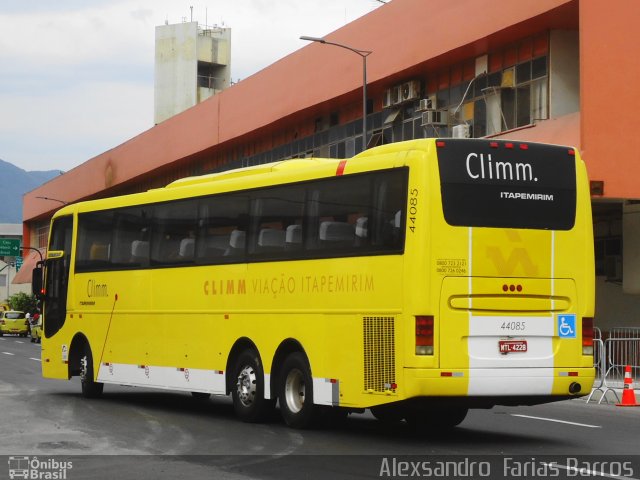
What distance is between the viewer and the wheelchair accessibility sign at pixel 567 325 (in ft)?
48.8

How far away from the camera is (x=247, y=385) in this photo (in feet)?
57.8

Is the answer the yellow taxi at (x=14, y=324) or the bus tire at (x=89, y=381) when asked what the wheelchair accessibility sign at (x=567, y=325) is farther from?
the yellow taxi at (x=14, y=324)

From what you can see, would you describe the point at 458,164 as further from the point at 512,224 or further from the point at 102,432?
the point at 102,432

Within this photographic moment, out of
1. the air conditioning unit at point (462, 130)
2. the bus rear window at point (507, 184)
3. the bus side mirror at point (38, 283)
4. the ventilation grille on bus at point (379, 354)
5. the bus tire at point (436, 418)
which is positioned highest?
the air conditioning unit at point (462, 130)

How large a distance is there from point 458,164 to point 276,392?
422 cm

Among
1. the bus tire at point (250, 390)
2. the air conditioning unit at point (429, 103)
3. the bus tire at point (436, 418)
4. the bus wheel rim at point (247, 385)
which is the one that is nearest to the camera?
the bus tire at point (436, 418)

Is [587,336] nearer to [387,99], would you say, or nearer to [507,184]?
[507,184]

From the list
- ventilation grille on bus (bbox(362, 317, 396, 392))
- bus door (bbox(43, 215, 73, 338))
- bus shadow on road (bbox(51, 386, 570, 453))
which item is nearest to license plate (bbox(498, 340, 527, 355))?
bus shadow on road (bbox(51, 386, 570, 453))

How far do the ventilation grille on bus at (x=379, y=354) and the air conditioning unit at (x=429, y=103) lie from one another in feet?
86.4

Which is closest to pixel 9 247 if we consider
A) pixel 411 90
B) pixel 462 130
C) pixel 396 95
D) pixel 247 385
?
pixel 396 95

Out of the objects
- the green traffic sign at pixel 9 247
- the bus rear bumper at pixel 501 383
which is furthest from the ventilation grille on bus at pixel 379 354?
the green traffic sign at pixel 9 247

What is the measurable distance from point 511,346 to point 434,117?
84.9 ft

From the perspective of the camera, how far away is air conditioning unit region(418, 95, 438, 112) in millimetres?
40688

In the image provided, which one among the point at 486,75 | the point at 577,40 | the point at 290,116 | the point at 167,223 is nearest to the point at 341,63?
the point at 290,116
